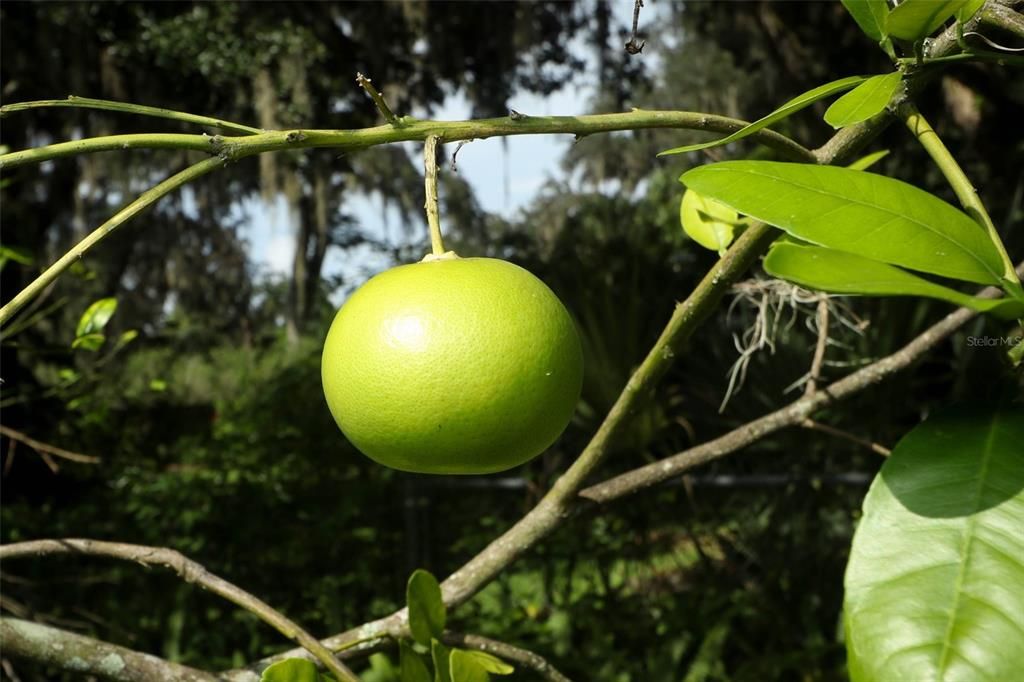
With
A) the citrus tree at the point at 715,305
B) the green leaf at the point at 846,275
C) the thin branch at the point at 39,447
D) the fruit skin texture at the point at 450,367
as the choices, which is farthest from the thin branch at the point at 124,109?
the thin branch at the point at 39,447

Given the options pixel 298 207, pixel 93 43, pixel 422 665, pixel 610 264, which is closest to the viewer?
pixel 422 665

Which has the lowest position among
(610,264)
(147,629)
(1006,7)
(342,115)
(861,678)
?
(147,629)

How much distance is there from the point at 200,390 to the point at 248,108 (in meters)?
5.33

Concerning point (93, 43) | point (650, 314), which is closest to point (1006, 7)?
point (650, 314)

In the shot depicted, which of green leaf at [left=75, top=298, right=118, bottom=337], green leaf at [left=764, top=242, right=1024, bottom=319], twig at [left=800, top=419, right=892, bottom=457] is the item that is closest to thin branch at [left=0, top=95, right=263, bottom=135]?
green leaf at [left=764, top=242, right=1024, bottom=319]

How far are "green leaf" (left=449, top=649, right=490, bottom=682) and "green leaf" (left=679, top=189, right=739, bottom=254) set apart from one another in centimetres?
53

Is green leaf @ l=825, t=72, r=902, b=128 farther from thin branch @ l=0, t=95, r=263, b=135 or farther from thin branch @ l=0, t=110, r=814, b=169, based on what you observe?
thin branch @ l=0, t=95, r=263, b=135

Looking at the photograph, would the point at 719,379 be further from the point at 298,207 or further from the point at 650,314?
the point at 298,207

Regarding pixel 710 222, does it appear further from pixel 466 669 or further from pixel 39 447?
pixel 39 447

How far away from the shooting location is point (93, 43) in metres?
5.76

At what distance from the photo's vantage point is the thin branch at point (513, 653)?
0.80 meters

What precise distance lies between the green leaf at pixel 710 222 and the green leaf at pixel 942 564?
1.71 feet

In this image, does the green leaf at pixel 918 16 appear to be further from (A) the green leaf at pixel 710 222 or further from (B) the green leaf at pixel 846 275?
(A) the green leaf at pixel 710 222

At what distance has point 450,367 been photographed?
1.96ft
